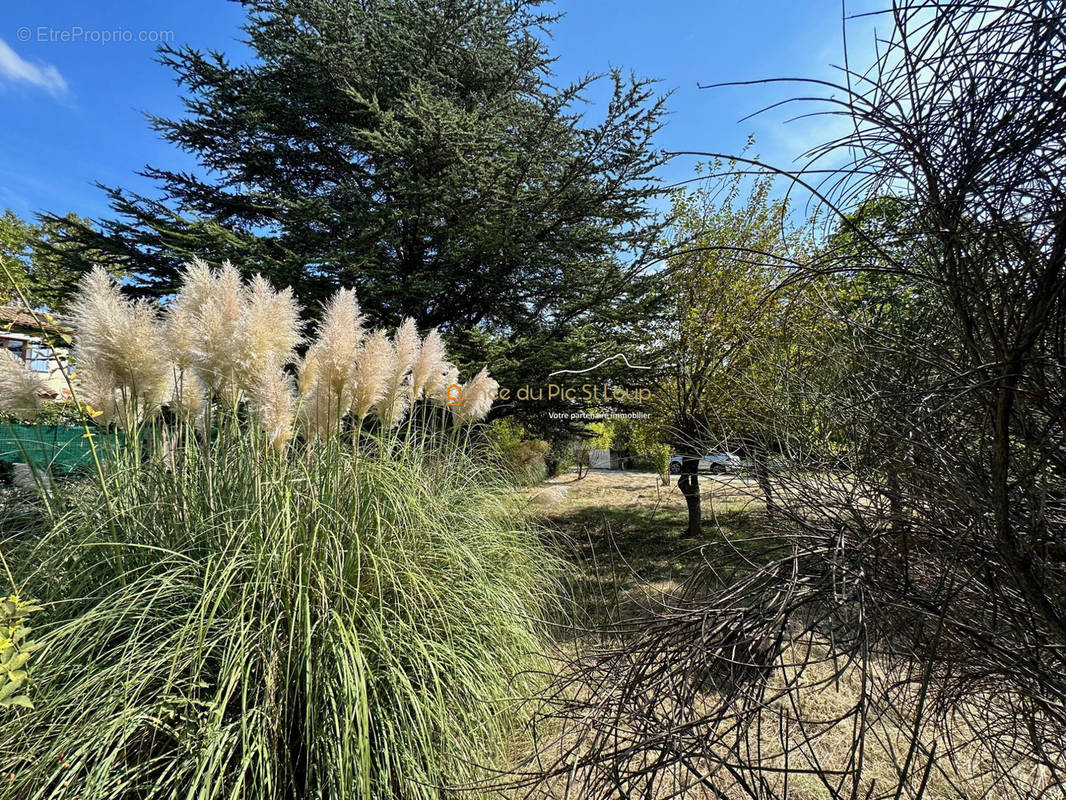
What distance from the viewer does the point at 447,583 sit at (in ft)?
7.69

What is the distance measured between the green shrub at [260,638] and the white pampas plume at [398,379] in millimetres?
503

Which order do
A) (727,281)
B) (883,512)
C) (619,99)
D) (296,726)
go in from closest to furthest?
(883,512) < (296,726) < (727,281) < (619,99)

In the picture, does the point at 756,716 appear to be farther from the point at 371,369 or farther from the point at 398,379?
the point at 398,379

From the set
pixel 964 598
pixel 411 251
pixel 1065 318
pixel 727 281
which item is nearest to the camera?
pixel 1065 318

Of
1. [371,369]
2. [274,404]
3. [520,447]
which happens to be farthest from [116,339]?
[520,447]

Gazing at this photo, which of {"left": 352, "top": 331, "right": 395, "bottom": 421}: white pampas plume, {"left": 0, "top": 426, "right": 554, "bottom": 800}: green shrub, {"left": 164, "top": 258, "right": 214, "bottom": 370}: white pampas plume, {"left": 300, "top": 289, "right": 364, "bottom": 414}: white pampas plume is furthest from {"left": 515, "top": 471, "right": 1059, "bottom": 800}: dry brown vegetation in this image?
{"left": 164, "top": 258, "right": 214, "bottom": 370}: white pampas plume

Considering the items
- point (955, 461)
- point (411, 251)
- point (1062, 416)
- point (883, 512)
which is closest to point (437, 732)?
point (883, 512)

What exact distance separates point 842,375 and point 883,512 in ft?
1.78

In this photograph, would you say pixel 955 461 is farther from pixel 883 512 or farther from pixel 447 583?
pixel 447 583

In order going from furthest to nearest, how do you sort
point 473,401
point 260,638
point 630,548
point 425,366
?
point 630,548, point 473,401, point 425,366, point 260,638

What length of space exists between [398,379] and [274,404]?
2.76ft

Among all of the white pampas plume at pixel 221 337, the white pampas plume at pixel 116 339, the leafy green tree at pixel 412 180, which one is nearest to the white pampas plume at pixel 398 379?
the white pampas plume at pixel 221 337

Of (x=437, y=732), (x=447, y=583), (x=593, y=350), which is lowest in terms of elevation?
(x=437, y=732)

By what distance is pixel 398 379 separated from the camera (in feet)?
9.62
